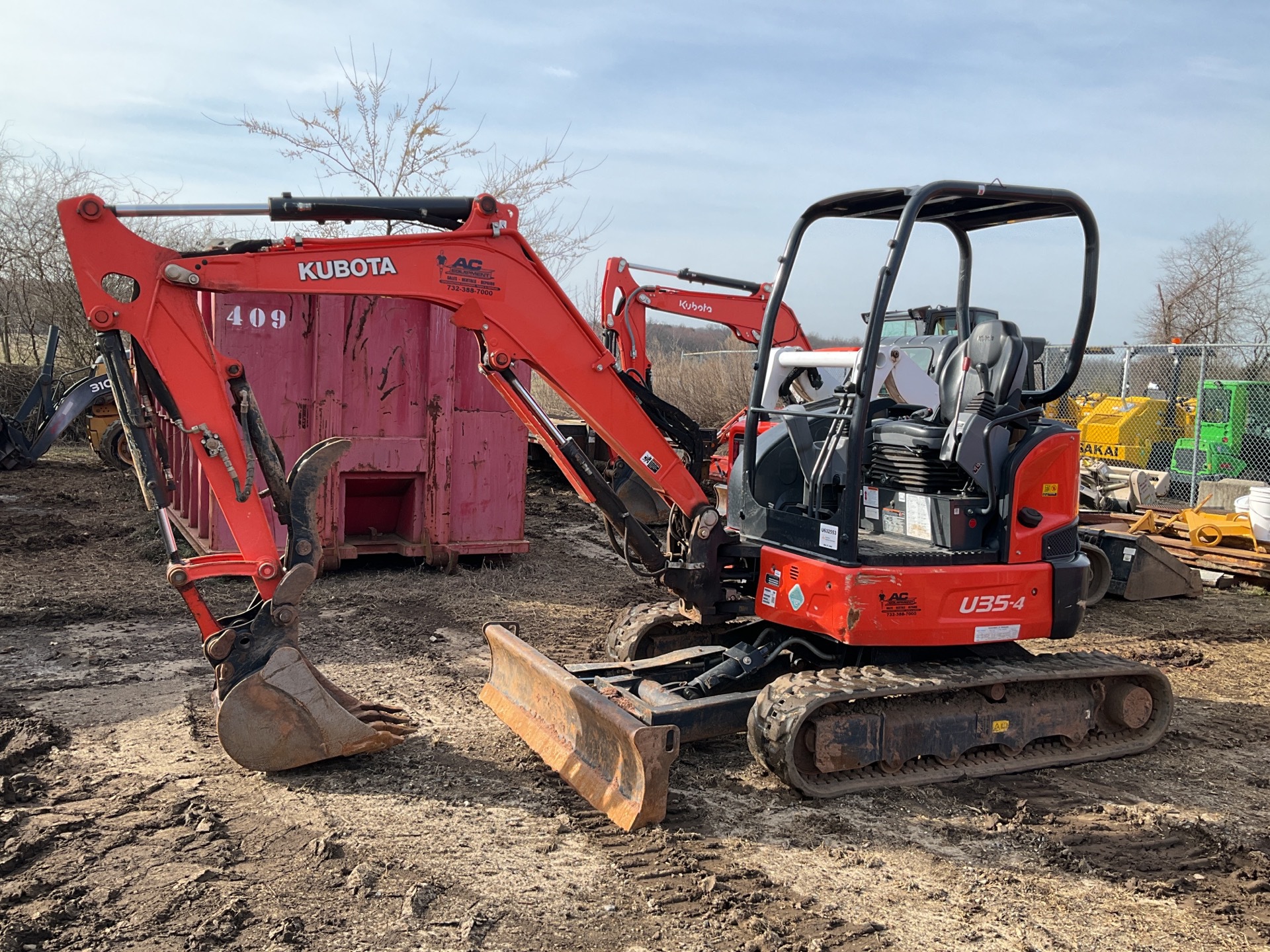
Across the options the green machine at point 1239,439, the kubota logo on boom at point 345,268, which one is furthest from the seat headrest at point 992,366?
the green machine at point 1239,439

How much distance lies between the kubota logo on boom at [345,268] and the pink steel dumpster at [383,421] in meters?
3.91

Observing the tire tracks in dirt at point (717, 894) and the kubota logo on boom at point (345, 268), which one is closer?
the tire tracks in dirt at point (717, 894)

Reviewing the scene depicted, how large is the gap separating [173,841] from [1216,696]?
19.5ft

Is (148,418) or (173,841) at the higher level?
(148,418)

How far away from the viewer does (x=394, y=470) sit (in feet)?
29.6

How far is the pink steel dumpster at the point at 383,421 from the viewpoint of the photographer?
8578 mm

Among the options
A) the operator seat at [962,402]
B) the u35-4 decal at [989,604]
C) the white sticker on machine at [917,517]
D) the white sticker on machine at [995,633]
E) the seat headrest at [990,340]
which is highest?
the seat headrest at [990,340]

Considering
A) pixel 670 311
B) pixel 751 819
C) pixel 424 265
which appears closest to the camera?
pixel 751 819

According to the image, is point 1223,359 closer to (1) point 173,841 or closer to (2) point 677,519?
(2) point 677,519

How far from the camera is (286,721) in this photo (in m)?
4.50

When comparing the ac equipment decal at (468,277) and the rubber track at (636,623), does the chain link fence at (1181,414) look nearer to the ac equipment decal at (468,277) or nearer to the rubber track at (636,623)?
the rubber track at (636,623)

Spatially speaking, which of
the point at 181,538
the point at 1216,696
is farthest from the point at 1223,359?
the point at 181,538

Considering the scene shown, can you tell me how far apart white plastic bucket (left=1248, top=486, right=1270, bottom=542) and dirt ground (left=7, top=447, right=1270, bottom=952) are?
366 cm

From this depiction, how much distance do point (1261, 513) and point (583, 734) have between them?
7667 mm
